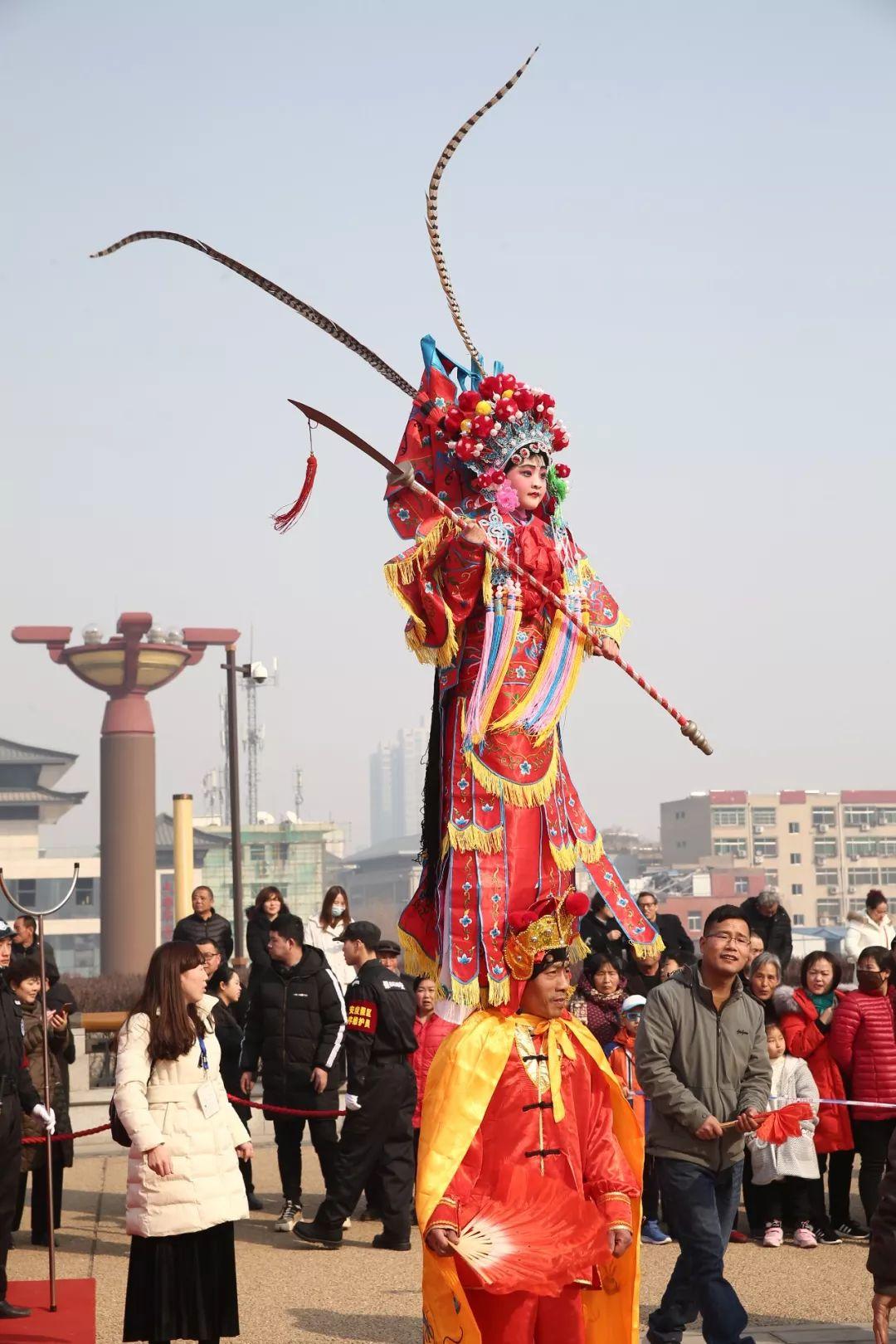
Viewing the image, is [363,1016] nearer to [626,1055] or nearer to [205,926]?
[626,1055]

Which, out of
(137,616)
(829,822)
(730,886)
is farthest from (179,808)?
(829,822)

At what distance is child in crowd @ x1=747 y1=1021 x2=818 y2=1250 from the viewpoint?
30.7ft

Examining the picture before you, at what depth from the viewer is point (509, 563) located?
7.34m

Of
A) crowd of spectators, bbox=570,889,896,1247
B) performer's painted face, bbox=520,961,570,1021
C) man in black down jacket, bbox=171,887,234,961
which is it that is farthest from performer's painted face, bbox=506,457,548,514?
man in black down jacket, bbox=171,887,234,961

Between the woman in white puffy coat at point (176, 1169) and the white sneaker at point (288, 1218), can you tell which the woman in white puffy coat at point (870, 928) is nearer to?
the white sneaker at point (288, 1218)

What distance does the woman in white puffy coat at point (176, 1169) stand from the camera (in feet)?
20.9

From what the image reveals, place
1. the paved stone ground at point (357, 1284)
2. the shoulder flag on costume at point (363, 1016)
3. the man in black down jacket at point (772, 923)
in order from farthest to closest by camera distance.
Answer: the man in black down jacket at point (772, 923) < the shoulder flag on costume at point (363, 1016) < the paved stone ground at point (357, 1284)

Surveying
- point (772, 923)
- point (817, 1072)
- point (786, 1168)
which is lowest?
point (786, 1168)

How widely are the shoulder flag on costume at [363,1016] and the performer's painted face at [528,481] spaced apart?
332 cm

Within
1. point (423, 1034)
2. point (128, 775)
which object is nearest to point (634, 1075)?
→ point (423, 1034)

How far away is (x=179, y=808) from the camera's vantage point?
30219 millimetres

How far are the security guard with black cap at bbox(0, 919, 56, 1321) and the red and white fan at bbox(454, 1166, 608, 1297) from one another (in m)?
2.91

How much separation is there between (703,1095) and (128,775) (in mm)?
55762

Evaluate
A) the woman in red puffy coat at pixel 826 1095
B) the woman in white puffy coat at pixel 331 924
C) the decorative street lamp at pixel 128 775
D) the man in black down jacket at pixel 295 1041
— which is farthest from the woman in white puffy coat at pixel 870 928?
the decorative street lamp at pixel 128 775
